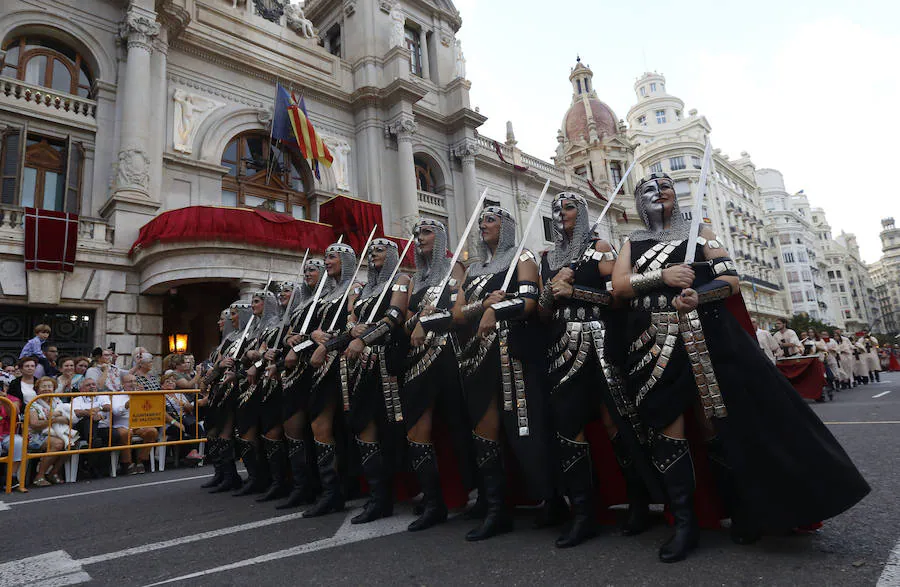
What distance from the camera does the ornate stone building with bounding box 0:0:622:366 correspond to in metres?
12.8

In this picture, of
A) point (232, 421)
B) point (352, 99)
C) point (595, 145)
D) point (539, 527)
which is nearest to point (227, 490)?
point (232, 421)

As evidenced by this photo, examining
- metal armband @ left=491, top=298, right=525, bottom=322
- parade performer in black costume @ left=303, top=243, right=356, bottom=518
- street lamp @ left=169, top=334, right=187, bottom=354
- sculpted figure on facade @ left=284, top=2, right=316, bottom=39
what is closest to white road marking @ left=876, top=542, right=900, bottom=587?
metal armband @ left=491, top=298, right=525, bottom=322

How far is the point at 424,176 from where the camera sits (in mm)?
23734

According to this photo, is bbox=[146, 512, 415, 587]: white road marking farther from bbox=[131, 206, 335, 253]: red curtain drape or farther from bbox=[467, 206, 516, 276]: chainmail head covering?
bbox=[131, 206, 335, 253]: red curtain drape

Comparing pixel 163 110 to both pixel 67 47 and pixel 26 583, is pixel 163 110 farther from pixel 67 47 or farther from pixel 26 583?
pixel 26 583

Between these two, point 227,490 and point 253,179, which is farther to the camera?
point 253,179

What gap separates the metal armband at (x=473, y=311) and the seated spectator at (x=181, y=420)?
23.2 feet

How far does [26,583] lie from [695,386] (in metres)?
4.10

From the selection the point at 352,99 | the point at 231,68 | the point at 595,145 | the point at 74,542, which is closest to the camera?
the point at 74,542

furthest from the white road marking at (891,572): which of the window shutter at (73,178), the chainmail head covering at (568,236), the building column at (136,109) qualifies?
the window shutter at (73,178)

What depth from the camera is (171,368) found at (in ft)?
36.1

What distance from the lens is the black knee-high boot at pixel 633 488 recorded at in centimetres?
333

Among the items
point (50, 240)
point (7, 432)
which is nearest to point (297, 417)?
point (7, 432)

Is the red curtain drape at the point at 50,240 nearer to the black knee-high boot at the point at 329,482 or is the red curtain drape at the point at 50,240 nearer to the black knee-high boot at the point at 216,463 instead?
the black knee-high boot at the point at 216,463
